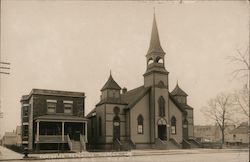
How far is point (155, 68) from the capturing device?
44531mm

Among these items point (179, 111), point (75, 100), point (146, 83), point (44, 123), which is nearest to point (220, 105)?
point (179, 111)

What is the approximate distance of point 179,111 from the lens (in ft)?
154

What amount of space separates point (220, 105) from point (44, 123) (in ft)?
102

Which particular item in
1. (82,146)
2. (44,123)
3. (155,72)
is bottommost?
(82,146)

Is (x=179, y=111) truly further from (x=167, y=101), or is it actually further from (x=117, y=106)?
(x=117, y=106)

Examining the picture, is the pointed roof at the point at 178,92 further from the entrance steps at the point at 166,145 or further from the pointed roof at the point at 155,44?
the entrance steps at the point at 166,145

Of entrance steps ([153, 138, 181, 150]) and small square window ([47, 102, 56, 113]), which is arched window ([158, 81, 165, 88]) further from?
small square window ([47, 102, 56, 113])

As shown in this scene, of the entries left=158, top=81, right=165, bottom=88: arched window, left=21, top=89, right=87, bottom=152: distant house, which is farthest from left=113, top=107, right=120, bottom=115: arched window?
left=158, top=81, right=165, bottom=88: arched window

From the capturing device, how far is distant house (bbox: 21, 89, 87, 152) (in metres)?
38.8

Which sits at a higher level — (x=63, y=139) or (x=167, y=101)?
(x=167, y=101)

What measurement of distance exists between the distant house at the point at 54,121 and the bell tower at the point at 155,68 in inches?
350

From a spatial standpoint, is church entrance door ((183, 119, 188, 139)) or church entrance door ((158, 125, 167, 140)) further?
church entrance door ((183, 119, 188, 139))

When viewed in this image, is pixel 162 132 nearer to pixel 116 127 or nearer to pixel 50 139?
pixel 116 127

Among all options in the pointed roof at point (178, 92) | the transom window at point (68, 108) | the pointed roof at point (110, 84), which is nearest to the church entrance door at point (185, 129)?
the pointed roof at point (178, 92)
